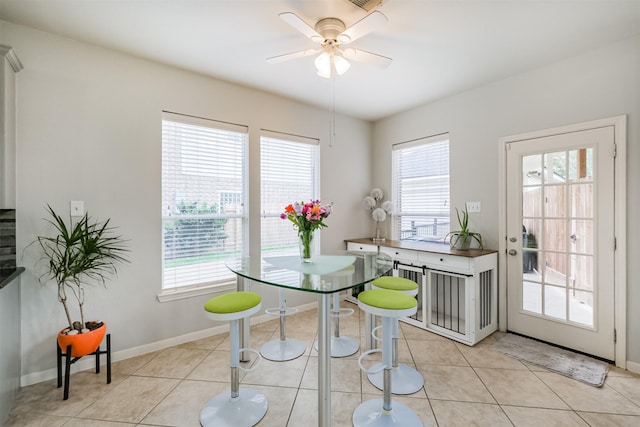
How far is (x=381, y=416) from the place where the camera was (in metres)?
1.70

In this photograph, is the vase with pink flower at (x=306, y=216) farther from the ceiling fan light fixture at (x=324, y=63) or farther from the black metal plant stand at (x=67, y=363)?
the black metal plant stand at (x=67, y=363)

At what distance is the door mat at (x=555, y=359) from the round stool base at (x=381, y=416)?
1.34 meters

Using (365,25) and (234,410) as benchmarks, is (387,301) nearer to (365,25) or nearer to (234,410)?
(234,410)

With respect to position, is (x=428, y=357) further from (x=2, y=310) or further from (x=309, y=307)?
(x=2, y=310)

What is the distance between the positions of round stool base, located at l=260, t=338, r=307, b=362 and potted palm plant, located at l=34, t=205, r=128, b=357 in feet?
4.18

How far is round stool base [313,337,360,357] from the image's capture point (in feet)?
8.20

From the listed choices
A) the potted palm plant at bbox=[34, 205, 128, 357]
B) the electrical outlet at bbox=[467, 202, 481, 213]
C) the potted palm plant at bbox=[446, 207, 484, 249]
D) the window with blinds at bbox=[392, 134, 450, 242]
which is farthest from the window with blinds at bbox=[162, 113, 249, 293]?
the electrical outlet at bbox=[467, 202, 481, 213]

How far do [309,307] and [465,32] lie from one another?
3.21 m

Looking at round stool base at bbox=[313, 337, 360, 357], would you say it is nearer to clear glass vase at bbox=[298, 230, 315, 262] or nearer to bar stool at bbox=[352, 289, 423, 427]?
bar stool at bbox=[352, 289, 423, 427]

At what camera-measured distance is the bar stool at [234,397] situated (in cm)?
171

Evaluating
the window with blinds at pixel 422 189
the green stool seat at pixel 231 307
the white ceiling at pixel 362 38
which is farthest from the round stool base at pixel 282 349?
the white ceiling at pixel 362 38

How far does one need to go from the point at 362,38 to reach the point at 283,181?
175 centimetres

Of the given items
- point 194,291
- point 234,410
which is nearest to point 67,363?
point 194,291

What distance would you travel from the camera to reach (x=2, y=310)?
1688 millimetres
